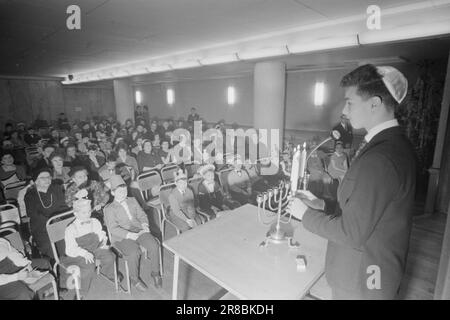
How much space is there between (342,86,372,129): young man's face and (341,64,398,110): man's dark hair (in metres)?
0.03

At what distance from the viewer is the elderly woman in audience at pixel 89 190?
3.83m

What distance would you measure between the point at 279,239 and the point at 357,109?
135 centimetres

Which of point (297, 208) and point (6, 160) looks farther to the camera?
point (6, 160)

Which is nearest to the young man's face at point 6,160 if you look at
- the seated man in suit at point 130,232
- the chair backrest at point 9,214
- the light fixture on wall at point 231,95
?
the chair backrest at point 9,214

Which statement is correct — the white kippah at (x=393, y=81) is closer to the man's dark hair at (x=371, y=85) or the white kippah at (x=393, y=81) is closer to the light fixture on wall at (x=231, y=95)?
the man's dark hair at (x=371, y=85)

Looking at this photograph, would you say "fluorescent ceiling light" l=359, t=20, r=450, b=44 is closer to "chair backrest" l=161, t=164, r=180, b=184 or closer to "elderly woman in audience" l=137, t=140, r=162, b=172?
"chair backrest" l=161, t=164, r=180, b=184

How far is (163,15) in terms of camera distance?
164 inches

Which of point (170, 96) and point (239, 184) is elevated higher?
point (170, 96)

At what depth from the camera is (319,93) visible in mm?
9633

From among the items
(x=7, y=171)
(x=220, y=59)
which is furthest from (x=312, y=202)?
(x=7, y=171)

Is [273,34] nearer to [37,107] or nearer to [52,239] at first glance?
[52,239]

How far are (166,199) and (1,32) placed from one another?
4.85 metres

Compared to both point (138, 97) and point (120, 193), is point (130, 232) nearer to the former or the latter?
point (120, 193)

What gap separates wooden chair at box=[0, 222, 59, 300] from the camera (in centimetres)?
261
